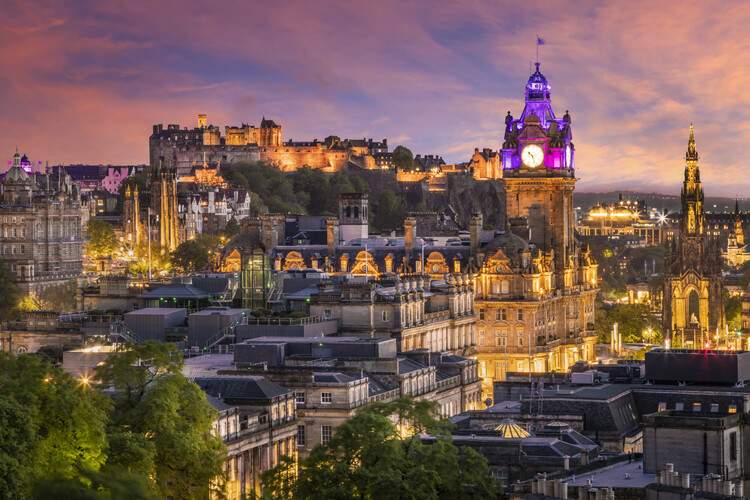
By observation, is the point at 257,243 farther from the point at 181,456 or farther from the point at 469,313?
the point at 181,456

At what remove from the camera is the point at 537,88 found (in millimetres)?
187500

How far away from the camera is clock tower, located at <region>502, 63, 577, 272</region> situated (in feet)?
588

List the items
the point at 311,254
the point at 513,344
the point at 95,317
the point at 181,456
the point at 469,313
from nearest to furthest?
the point at 181,456 → the point at 95,317 → the point at 469,313 → the point at 513,344 → the point at 311,254

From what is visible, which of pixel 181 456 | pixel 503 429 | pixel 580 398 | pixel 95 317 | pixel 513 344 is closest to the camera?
pixel 181 456

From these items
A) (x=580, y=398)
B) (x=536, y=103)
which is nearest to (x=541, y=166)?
(x=536, y=103)

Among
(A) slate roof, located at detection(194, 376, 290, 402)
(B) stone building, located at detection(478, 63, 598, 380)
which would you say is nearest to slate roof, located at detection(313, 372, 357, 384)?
(A) slate roof, located at detection(194, 376, 290, 402)

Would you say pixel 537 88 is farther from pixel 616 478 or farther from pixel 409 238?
pixel 616 478

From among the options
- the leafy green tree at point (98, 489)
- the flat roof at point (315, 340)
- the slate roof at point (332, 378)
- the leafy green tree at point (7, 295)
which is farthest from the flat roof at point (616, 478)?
the leafy green tree at point (7, 295)

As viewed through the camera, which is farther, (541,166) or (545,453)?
(541,166)

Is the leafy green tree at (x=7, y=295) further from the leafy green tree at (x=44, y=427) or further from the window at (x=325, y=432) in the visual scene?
the leafy green tree at (x=44, y=427)

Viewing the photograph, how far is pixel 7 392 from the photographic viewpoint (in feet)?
244

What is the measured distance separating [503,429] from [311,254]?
8968 centimetres

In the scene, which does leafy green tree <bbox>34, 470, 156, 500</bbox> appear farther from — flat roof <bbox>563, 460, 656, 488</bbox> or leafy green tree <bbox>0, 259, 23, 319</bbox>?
leafy green tree <bbox>0, 259, 23, 319</bbox>

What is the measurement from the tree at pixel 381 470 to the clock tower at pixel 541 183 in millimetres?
101221
